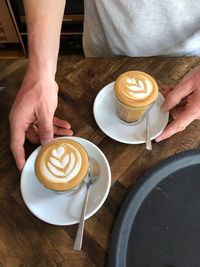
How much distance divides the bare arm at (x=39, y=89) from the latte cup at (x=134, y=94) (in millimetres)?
124

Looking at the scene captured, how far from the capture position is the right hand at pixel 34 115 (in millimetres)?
492

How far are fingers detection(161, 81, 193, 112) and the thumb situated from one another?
0.80 ft

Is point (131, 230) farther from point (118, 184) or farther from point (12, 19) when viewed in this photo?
point (12, 19)

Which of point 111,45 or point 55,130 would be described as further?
point 111,45

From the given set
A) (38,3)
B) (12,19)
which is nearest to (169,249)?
(38,3)

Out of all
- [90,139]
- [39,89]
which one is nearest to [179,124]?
[90,139]

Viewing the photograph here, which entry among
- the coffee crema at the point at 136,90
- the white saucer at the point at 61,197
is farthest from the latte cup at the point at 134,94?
the white saucer at the point at 61,197

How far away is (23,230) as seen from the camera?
446 millimetres

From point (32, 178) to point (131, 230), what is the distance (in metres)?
0.20

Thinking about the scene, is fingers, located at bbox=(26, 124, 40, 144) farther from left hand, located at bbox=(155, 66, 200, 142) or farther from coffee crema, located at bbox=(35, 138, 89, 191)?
left hand, located at bbox=(155, 66, 200, 142)

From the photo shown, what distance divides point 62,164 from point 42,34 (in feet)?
0.90

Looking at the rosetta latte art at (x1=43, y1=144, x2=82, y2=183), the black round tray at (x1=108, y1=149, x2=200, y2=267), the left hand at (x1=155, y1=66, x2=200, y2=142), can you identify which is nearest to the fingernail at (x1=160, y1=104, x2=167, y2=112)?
the left hand at (x1=155, y1=66, x2=200, y2=142)

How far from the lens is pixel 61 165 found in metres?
0.46

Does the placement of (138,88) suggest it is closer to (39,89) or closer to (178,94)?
(178,94)
